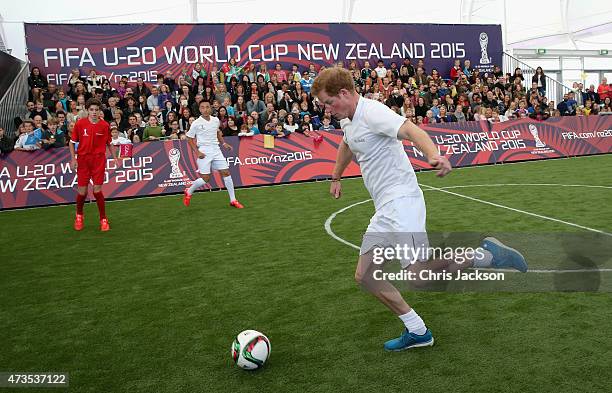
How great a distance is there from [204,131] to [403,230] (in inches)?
338

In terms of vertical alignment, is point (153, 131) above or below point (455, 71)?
below

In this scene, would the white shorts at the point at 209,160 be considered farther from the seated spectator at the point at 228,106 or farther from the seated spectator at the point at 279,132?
the seated spectator at the point at 228,106

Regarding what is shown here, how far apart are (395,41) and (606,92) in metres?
11.3

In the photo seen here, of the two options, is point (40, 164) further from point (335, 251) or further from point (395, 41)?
point (395, 41)

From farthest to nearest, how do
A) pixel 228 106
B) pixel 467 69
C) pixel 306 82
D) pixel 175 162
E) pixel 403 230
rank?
pixel 467 69
pixel 306 82
pixel 228 106
pixel 175 162
pixel 403 230

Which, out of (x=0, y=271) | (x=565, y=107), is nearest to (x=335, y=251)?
(x=0, y=271)

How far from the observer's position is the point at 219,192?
1481 centimetres

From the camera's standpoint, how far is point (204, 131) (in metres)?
11.9

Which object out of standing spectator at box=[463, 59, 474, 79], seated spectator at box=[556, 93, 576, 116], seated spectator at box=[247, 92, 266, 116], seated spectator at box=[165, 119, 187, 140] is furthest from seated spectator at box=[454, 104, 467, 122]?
seated spectator at box=[165, 119, 187, 140]

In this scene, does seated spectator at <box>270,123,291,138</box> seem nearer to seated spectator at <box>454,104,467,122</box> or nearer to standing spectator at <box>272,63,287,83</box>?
standing spectator at <box>272,63,287,83</box>

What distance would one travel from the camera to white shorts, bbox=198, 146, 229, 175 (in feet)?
39.5

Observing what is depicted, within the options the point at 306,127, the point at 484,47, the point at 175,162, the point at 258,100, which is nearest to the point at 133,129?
the point at 175,162

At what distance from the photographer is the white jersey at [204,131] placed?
39.0ft

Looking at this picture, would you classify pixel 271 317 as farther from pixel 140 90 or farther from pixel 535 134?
pixel 535 134
